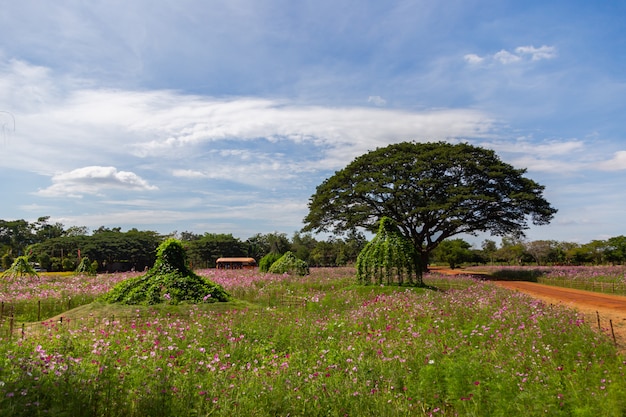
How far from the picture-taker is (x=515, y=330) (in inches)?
344

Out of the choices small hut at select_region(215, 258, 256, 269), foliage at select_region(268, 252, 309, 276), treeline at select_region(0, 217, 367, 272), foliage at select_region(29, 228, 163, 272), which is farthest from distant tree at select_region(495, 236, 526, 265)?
foliage at select_region(29, 228, 163, 272)

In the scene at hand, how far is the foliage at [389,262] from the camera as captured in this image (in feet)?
59.5

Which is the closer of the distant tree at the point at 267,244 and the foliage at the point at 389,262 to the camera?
the foliage at the point at 389,262

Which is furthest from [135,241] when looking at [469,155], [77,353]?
[77,353]

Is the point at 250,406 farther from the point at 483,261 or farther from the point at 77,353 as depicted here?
the point at 483,261

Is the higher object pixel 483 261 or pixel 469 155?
pixel 469 155

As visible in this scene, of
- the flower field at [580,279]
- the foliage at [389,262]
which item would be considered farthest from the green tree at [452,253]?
the foliage at [389,262]

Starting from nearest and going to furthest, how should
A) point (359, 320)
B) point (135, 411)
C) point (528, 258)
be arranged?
point (135, 411), point (359, 320), point (528, 258)

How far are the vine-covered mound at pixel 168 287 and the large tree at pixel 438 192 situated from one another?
23.1m

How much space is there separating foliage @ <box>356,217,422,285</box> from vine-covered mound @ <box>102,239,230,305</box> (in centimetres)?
682

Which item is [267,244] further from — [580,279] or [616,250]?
[580,279]

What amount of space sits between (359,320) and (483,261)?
69.7 m

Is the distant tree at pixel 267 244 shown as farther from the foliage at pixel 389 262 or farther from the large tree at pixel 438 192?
the foliage at pixel 389 262

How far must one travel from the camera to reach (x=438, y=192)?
118ft
